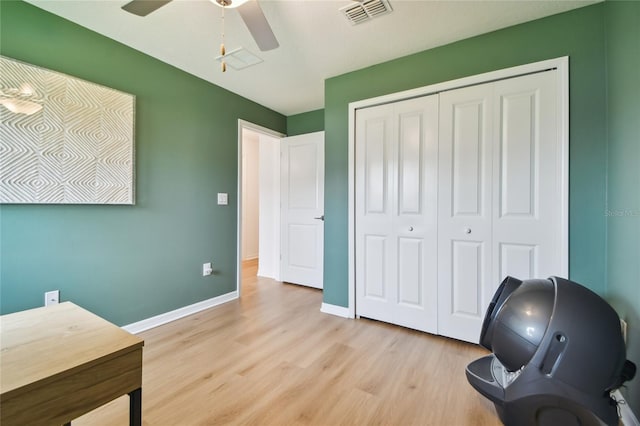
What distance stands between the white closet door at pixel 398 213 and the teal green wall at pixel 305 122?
4.26 ft

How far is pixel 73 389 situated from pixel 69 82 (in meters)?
2.19

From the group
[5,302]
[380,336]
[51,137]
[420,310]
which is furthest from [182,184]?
[420,310]

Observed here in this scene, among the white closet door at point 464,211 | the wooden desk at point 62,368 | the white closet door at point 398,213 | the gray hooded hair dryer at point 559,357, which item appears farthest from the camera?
the white closet door at point 398,213

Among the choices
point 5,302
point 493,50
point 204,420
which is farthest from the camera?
point 493,50

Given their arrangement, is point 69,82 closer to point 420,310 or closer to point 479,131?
point 479,131

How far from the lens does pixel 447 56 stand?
230 cm

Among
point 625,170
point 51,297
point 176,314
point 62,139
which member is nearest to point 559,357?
point 625,170

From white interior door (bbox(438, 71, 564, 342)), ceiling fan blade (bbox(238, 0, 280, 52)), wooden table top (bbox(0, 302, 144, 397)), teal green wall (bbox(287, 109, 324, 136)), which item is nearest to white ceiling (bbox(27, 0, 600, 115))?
ceiling fan blade (bbox(238, 0, 280, 52))

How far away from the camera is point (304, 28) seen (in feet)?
6.84

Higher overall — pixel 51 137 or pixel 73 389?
pixel 51 137

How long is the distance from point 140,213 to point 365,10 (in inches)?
96.4

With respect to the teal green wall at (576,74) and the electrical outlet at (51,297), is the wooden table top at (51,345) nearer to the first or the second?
the electrical outlet at (51,297)

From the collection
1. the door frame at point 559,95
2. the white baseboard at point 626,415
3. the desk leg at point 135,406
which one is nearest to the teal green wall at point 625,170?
the white baseboard at point 626,415

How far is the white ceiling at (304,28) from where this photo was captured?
186cm
